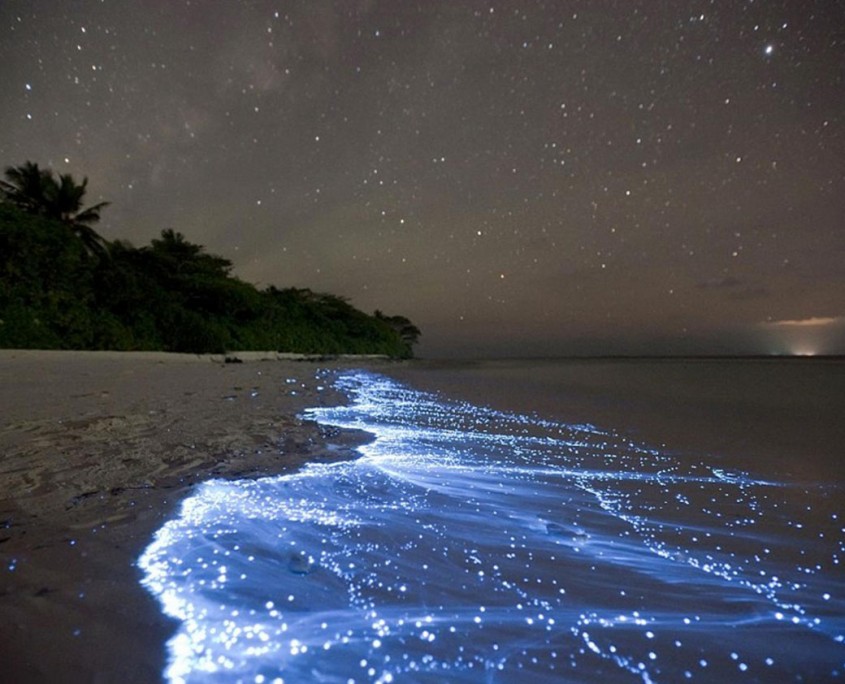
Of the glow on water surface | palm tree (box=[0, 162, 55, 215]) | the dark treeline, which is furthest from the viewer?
palm tree (box=[0, 162, 55, 215])

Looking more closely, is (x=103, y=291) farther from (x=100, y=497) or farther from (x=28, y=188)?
(x=100, y=497)

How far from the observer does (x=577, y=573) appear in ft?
Result: 4.39

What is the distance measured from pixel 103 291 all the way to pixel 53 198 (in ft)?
19.6

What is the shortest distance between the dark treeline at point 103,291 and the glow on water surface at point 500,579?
14991 mm

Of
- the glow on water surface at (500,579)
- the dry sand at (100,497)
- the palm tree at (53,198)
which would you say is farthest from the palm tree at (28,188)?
the glow on water surface at (500,579)

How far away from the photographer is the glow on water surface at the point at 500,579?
3.05ft

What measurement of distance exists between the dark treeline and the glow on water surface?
15.0m

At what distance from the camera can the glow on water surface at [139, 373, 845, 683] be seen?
3.05ft

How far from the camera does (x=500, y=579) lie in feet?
4.23

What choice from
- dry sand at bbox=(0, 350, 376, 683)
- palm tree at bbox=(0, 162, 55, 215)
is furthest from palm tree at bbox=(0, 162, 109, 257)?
dry sand at bbox=(0, 350, 376, 683)

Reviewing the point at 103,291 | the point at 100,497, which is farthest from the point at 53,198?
the point at 100,497

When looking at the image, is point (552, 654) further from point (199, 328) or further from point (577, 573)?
point (199, 328)

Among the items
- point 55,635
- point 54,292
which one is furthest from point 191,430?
point 54,292

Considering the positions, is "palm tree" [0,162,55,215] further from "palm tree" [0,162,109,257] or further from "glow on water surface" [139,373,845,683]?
"glow on water surface" [139,373,845,683]
